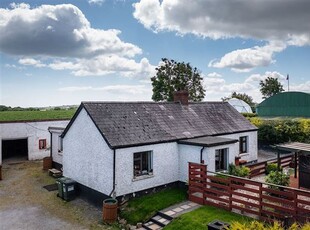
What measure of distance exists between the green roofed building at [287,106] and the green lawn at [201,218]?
37.1 m

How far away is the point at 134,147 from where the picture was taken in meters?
15.8

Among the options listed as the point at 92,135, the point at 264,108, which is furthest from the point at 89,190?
the point at 264,108

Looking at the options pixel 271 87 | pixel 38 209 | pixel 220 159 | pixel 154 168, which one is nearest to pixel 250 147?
pixel 220 159

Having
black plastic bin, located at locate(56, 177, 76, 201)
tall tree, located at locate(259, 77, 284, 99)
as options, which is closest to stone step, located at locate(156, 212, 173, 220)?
black plastic bin, located at locate(56, 177, 76, 201)

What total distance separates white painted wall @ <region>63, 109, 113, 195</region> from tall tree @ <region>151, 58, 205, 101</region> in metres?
39.9

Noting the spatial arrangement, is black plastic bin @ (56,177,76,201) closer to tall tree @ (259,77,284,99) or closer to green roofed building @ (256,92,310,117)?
green roofed building @ (256,92,310,117)

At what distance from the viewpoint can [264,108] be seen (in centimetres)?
5091

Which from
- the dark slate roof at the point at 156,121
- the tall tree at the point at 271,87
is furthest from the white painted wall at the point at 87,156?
the tall tree at the point at 271,87

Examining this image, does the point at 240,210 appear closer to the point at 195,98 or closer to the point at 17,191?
the point at 17,191

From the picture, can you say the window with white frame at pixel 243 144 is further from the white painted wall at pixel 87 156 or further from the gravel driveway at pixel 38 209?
the gravel driveway at pixel 38 209

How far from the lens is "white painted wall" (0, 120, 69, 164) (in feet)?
93.7

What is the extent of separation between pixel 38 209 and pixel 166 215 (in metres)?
7.57

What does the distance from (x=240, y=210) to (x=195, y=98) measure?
4647cm

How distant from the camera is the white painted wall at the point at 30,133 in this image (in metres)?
28.6
